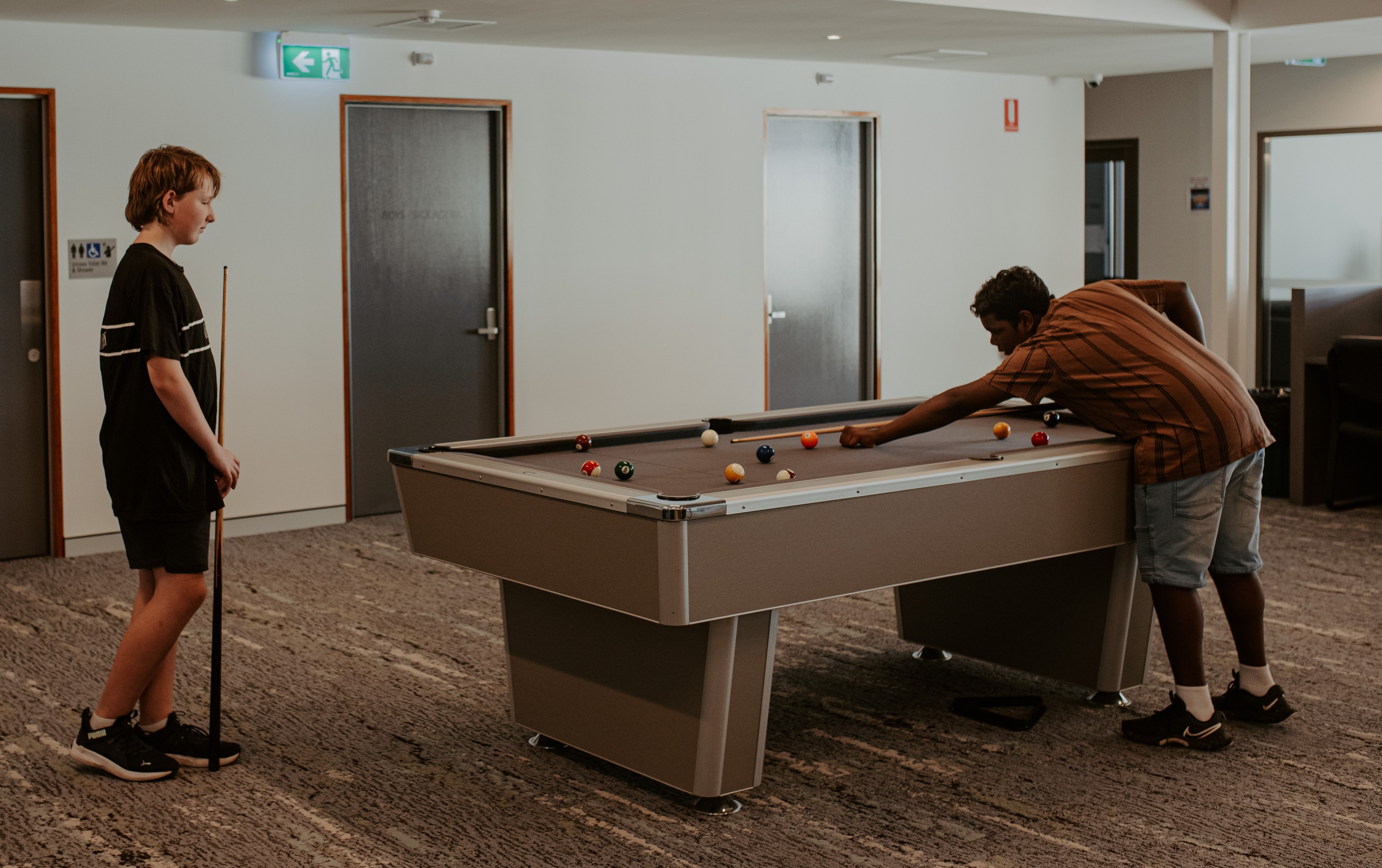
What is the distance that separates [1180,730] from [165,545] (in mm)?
2502

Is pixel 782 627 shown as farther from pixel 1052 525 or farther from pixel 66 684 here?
pixel 66 684

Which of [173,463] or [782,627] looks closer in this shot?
[173,463]

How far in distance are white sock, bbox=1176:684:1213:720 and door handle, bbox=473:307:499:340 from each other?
165 inches

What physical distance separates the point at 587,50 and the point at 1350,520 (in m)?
4.32

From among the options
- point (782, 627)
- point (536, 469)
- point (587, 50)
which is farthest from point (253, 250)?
point (536, 469)

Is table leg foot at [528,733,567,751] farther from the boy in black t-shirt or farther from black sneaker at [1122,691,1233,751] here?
black sneaker at [1122,691,1233,751]

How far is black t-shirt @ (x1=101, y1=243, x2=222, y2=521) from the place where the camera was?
305cm

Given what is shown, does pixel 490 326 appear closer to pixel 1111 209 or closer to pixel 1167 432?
pixel 1167 432

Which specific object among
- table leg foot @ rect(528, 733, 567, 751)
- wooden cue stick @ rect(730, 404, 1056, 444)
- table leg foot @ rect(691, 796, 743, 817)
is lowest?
table leg foot @ rect(691, 796, 743, 817)

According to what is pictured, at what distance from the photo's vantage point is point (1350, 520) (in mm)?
6262

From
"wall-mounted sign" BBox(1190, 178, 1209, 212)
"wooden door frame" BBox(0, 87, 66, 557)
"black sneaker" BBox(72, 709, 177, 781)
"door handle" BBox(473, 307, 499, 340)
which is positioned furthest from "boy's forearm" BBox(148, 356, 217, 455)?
→ "wall-mounted sign" BBox(1190, 178, 1209, 212)

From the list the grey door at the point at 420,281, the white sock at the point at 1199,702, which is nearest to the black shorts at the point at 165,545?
the white sock at the point at 1199,702

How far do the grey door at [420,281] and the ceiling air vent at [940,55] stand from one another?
2.37 meters

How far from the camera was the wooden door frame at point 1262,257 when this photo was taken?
9234 millimetres
